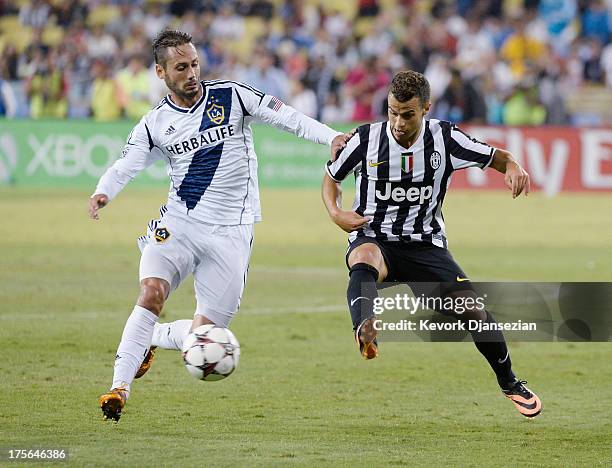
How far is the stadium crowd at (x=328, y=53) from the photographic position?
25828mm

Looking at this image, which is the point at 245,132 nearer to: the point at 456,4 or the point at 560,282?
the point at 560,282

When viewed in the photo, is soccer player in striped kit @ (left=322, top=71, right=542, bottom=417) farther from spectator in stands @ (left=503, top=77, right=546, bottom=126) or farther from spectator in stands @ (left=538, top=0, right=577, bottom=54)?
spectator in stands @ (left=538, top=0, right=577, bottom=54)

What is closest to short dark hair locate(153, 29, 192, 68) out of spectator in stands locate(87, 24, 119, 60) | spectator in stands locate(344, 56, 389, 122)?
spectator in stands locate(344, 56, 389, 122)

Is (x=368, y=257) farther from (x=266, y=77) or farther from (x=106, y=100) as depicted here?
(x=106, y=100)

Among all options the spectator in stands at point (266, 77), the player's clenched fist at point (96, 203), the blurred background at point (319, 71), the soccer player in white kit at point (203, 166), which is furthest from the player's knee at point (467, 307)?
the spectator in stands at point (266, 77)

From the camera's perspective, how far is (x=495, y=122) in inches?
1017

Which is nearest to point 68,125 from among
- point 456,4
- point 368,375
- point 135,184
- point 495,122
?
point 135,184

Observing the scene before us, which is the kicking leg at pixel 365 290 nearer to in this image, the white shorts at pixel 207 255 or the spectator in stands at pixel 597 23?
the white shorts at pixel 207 255

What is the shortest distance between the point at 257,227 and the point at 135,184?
5688 mm

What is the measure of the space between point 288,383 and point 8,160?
650 inches

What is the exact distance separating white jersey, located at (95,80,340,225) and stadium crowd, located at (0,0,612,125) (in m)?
17.1

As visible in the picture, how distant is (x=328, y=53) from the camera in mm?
28344

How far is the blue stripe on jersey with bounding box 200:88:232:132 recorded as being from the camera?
8.02 m

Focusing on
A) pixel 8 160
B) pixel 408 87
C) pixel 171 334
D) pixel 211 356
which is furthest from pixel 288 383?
pixel 8 160
